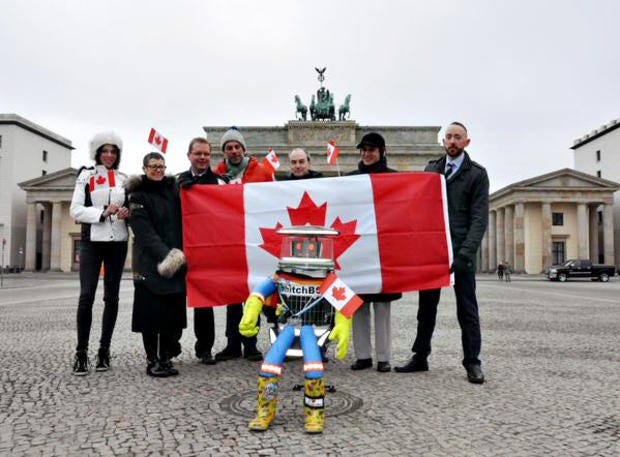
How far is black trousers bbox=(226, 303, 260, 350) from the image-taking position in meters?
6.29

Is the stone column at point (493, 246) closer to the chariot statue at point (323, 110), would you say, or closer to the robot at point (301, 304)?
the chariot statue at point (323, 110)

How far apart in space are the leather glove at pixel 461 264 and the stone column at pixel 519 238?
→ 51002 mm

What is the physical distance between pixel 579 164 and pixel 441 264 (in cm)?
7499

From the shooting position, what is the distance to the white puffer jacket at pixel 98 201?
17.9 ft

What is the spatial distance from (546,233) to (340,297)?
53.6 metres

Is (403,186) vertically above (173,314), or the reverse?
(403,186)

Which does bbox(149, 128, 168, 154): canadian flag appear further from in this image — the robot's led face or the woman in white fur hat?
the robot's led face

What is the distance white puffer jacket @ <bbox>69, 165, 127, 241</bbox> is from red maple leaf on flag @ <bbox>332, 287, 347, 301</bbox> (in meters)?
2.82

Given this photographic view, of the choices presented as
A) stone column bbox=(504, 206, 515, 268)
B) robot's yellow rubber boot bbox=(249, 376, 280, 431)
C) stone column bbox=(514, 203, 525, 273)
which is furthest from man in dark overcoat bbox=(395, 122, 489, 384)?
stone column bbox=(504, 206, 515, 268)

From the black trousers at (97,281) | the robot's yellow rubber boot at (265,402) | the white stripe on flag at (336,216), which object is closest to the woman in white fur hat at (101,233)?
the black trousers at (97,281)

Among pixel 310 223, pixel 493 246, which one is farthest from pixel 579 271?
pixel 310 223

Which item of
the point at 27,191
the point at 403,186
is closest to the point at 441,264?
the point at 403,186

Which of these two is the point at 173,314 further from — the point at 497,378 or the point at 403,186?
the point at 497,378

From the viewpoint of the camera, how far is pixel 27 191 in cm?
5469
